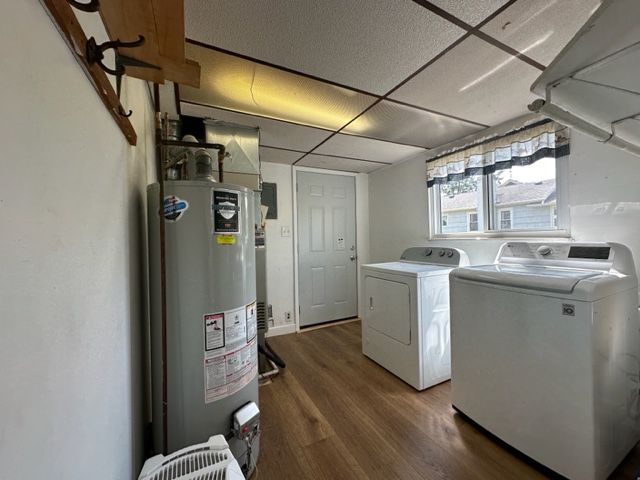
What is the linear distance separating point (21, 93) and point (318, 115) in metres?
1.78

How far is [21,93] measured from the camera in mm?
419

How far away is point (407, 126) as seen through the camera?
2.20 meters

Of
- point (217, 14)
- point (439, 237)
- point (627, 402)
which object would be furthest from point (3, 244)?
point (439, 237)

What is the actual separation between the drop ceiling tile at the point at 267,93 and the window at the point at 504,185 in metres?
1.20

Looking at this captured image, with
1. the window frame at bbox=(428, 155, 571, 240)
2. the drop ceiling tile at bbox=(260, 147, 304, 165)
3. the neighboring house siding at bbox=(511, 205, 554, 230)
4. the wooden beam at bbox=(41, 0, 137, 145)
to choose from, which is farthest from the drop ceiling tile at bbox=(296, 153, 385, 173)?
the wooden beam at bbox=(41, 0, 137, 145)

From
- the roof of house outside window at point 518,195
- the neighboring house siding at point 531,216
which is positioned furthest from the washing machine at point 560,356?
the roof of house outside window at point 518,195

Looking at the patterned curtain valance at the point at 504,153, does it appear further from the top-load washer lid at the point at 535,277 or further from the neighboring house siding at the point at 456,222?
the top-load washer lid at the point at 535,277

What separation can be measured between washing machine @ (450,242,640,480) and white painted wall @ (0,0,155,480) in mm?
1737

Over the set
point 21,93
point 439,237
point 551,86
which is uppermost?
point 551,86

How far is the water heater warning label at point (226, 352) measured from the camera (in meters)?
1.17

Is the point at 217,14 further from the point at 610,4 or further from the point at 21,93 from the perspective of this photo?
the point at 610,4

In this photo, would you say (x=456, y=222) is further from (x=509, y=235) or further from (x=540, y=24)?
(x=540, y=24)

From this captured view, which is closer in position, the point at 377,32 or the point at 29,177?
the point at 29,177

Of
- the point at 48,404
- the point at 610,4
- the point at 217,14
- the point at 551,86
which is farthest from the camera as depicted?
the point at 217,14
